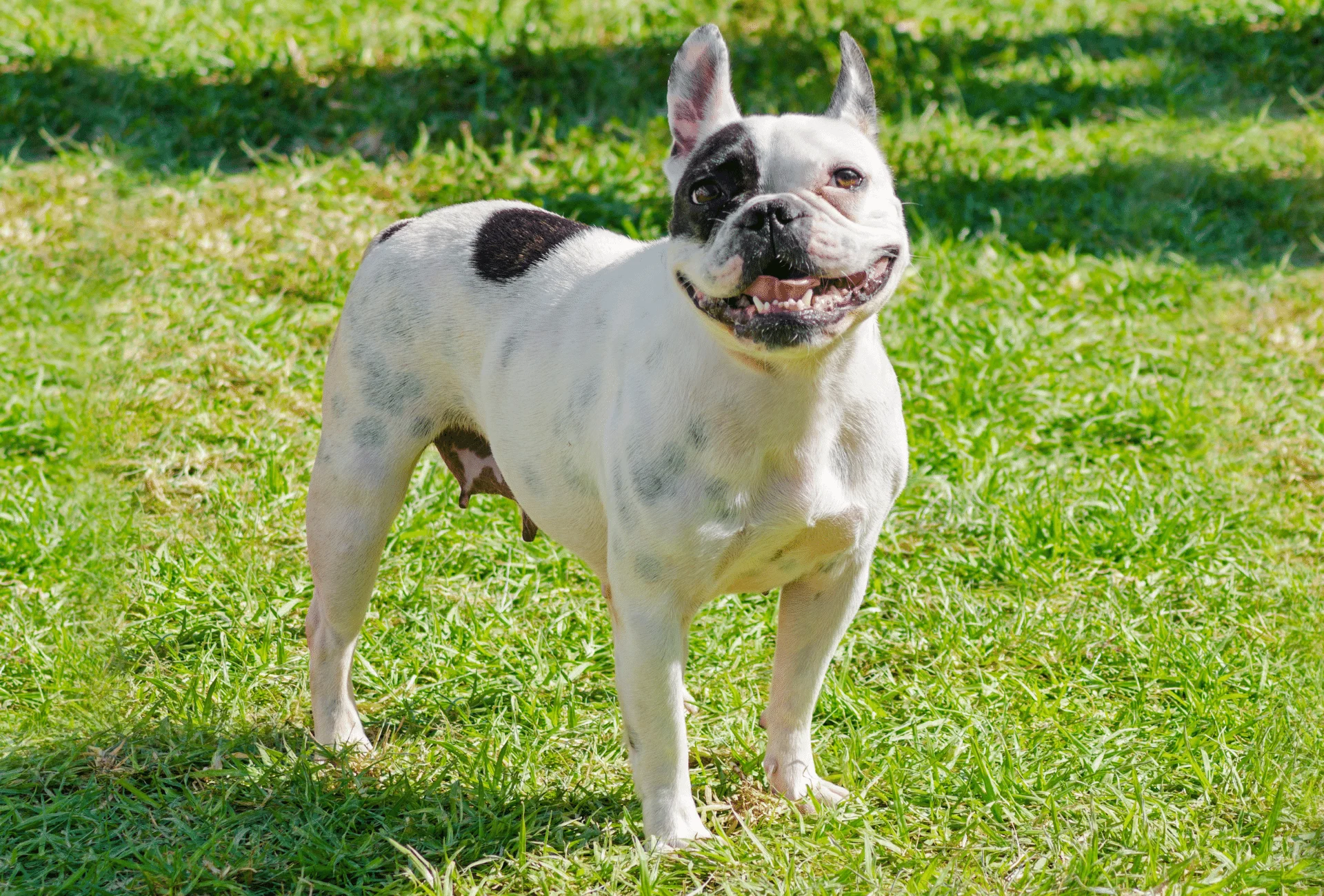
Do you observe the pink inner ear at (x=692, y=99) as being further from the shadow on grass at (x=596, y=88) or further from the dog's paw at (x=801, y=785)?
the shadow on grass at (x=596, y=88)

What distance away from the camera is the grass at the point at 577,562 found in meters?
3.59

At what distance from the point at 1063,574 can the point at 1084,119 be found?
4689 mm

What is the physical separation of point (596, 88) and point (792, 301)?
5.92 meters

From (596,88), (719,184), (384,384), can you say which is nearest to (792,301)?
(719,184)

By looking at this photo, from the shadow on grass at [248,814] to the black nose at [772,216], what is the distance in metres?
1.71

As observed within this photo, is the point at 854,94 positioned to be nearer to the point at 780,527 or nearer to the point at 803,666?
the point at 780,527

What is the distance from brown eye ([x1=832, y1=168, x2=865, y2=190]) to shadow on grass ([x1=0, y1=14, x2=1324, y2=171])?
17.3 ft

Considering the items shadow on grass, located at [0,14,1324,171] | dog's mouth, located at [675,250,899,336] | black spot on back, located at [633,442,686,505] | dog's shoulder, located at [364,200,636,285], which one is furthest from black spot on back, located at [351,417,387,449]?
shadow on grass, located at [0,14,1324,171]

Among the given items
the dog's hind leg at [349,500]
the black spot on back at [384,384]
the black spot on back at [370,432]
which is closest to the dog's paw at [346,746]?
the dog's hind leg at [349,500]

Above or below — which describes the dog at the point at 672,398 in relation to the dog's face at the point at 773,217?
below

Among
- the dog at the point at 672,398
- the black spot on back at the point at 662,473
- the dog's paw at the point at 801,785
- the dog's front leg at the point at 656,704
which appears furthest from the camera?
the dog's paw at the point at 801,785

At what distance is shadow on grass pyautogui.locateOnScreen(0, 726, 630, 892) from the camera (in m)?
3.43

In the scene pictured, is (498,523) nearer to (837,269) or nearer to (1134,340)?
(837,269)

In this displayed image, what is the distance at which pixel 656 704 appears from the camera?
3.28 m
